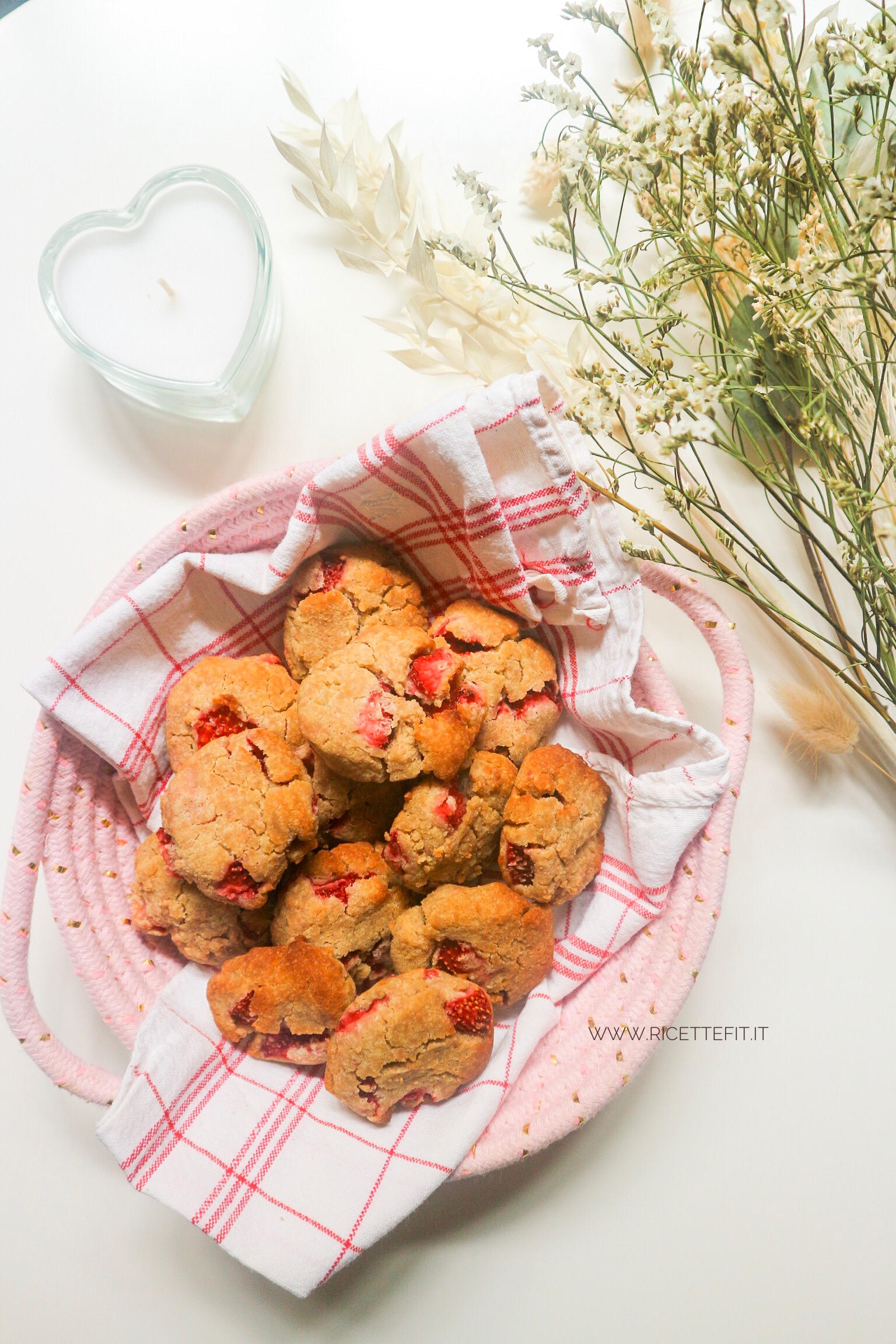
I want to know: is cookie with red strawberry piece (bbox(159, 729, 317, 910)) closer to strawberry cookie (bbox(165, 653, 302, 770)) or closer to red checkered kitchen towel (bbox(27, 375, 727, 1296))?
strawberry cookie (bbox(165, 653, 302, 770))

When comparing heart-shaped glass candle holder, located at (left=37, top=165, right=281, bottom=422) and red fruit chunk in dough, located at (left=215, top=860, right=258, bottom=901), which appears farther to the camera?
heart-shaped glass candle holder, located at (left=37, top=165, right=281, bottom=422)

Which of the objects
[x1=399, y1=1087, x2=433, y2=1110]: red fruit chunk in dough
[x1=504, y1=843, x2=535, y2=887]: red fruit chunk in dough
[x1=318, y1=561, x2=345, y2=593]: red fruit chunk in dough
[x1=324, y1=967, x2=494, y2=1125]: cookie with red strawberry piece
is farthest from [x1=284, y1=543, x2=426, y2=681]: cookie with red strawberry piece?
[x1=399, y1=1087, x2=433, y2=1110]: red fruit chunk in dough

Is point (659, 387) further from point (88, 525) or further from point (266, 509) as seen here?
point (88, 525)

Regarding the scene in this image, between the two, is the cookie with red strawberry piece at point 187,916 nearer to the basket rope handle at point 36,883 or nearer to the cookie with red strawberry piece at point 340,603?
the basket rope handle at point 36,883

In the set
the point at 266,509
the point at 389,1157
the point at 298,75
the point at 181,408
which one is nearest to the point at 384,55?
the point at 298,75

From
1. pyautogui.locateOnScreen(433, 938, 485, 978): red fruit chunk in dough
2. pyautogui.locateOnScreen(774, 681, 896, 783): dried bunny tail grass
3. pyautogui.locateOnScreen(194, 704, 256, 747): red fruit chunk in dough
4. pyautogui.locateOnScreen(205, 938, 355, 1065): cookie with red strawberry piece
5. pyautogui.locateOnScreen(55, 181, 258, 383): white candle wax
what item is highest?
pyautogui.locateOnScreen(55, 181, 258, 383): white candle wax

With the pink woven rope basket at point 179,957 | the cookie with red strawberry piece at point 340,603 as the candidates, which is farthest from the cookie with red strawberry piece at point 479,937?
the cookie with red strawberry piece at point 340,603

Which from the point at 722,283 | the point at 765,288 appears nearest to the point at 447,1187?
the point at 765,288

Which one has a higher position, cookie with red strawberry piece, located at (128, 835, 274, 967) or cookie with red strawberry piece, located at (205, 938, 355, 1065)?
cookie with red strawberry piece, located at (128, 835, 274, 967)
